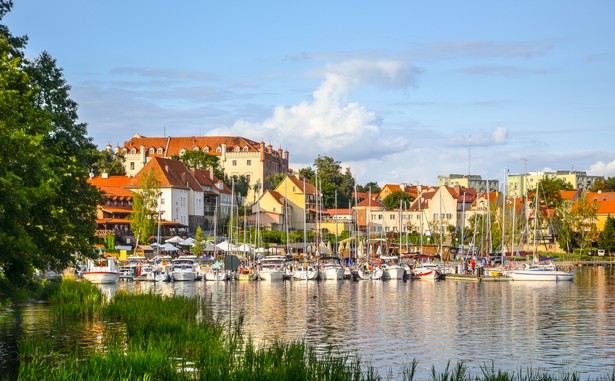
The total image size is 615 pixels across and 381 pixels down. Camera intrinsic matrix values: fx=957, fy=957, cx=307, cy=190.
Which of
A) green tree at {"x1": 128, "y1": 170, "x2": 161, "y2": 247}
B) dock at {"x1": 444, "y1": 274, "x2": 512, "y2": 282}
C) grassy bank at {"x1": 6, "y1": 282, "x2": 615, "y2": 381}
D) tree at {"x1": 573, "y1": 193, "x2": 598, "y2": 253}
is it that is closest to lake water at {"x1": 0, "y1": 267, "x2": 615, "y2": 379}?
grassy bank at {"x1": 6, "y1": 282, "x2": 615, "y2": 381}

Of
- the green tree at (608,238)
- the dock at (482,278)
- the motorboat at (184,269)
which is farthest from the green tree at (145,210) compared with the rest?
the green tree at (608,238)

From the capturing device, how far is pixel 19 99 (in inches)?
1379

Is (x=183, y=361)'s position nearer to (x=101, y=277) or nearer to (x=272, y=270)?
(x=101, y=277)

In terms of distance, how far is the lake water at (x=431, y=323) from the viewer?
3731 cm

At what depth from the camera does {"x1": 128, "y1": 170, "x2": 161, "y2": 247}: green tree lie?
138m

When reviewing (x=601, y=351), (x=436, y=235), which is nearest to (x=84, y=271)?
(x=601, y=351)

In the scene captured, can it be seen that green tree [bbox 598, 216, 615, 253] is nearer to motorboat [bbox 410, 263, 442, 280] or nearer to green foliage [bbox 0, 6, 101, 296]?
motorboat [bbox 410, 263, 442, 280]

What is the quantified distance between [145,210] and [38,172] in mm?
106696

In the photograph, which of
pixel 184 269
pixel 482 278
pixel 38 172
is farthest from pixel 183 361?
pixel 184 269

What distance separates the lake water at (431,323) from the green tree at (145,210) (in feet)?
161

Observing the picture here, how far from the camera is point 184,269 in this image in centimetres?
10569

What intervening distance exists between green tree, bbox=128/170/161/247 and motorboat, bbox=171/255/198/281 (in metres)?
27.2

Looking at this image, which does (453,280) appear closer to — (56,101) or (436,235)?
(56,101)

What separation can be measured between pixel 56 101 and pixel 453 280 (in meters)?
64.5
